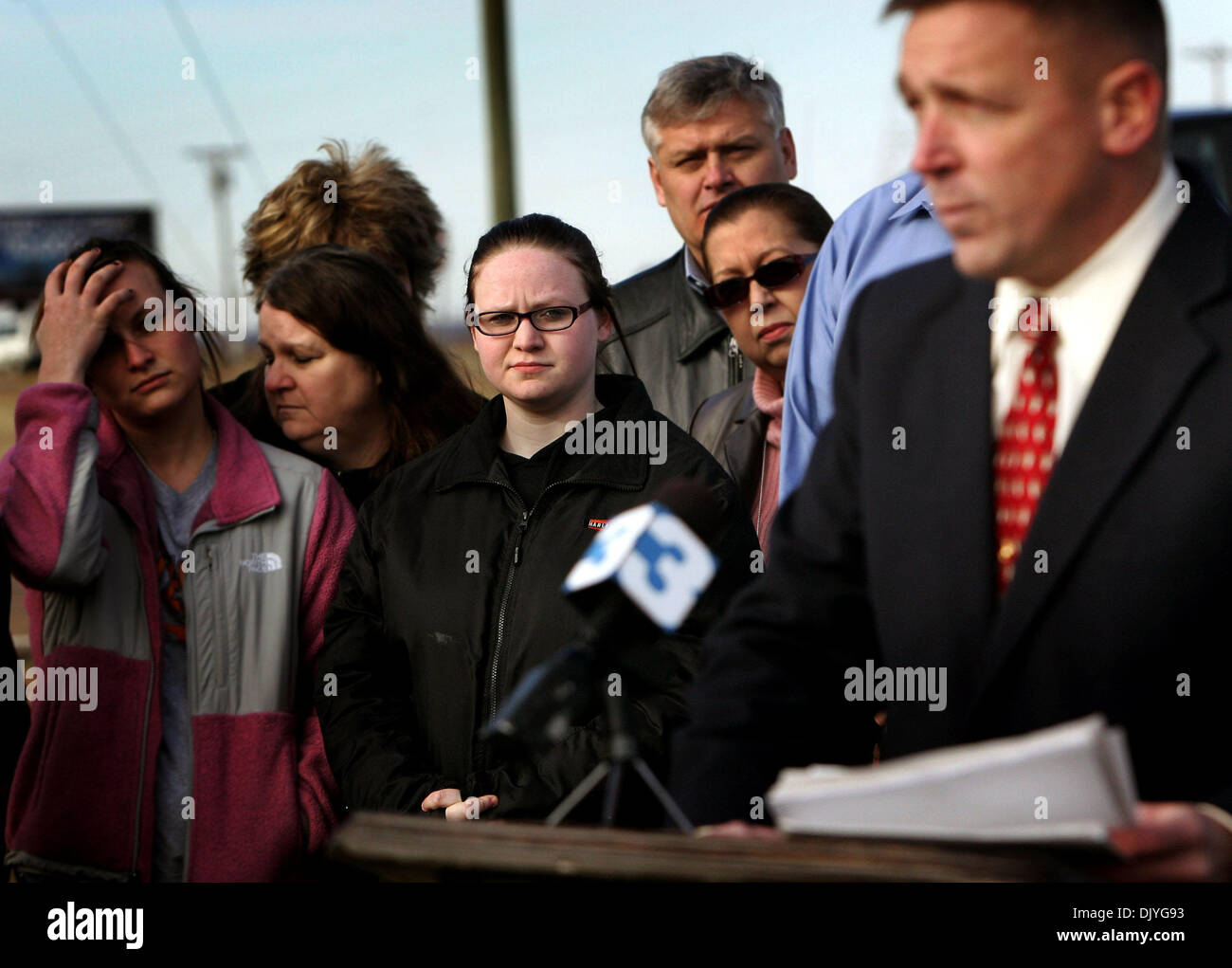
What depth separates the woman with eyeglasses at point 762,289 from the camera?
138 inches

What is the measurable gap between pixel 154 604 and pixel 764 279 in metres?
1.59

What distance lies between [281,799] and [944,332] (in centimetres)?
198

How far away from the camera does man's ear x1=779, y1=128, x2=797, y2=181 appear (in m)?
4.42

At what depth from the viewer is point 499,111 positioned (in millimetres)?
8312

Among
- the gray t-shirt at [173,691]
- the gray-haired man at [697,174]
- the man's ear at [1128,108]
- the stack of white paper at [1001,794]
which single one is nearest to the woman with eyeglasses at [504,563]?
the gray t-shirt at [173,691]

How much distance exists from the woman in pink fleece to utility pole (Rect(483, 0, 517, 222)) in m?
5.05

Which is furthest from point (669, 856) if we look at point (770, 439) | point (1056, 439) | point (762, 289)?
point (762, 289)

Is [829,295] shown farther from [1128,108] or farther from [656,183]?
[656,183]

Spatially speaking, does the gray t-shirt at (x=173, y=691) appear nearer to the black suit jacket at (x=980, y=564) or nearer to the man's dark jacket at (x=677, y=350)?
the man's dark jacket at (x=677, y=350)

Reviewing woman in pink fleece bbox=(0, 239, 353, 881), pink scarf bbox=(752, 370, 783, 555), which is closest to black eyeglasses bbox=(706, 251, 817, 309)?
pink scarf bbox=(752, 370, 783, 555)

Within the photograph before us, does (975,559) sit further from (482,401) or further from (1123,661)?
(482,401)

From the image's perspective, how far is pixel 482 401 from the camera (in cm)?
395

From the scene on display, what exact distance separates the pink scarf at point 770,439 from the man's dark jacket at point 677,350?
555 millimetres
